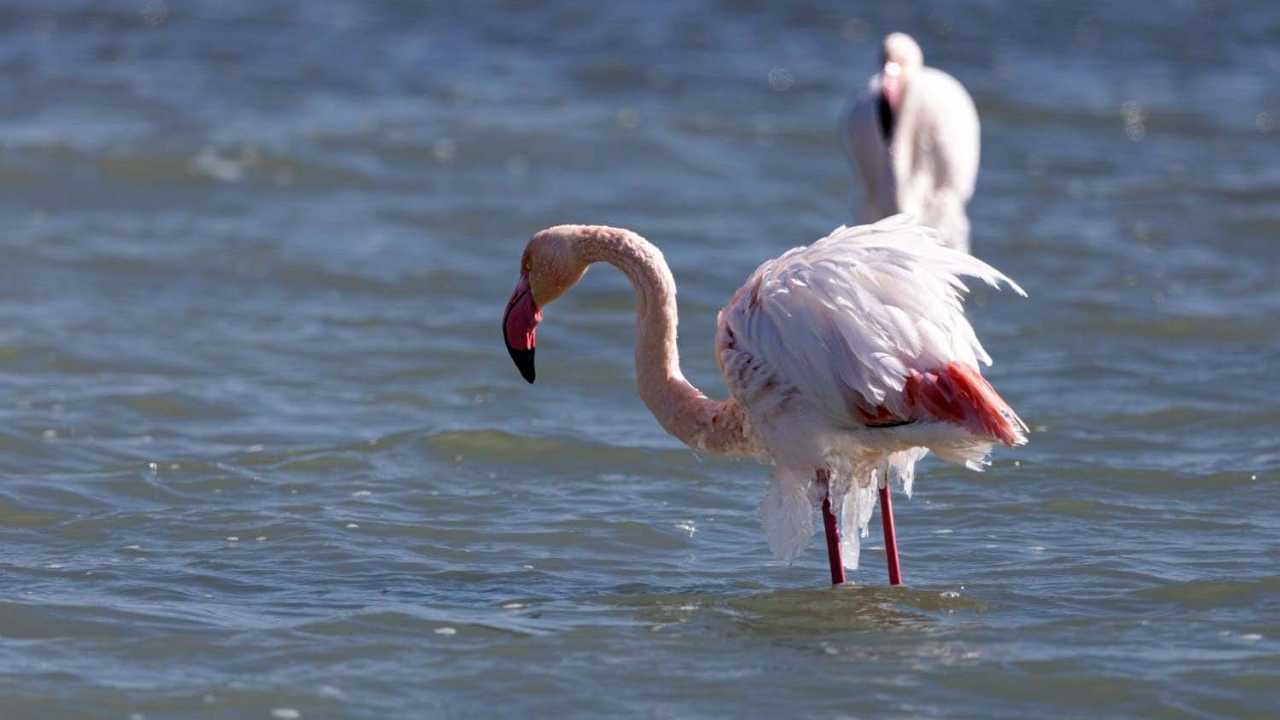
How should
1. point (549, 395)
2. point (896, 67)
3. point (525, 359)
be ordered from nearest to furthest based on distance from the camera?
point (525, 359) → point (549, 395) → point (896, 67)

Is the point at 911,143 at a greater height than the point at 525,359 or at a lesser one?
greater

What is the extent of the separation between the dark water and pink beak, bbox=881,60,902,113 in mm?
1428

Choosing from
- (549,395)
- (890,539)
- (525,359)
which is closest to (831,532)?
(890,539)

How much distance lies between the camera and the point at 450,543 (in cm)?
677

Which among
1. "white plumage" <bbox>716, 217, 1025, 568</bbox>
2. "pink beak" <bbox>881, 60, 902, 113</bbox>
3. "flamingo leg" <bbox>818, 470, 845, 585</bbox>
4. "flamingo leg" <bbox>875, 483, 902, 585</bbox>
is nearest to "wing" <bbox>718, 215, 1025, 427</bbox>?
"white plumage" <bbox>716, 217, 1025, 568</bbox>

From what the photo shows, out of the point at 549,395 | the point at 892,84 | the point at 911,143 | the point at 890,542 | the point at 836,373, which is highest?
the point at 892,84

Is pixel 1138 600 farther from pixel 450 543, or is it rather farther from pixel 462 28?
pixel 462 28

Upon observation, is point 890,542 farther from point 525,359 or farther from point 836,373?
point 525,359

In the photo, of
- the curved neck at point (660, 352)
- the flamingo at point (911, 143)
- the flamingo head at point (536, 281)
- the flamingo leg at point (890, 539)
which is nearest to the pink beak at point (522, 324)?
the flamingo head at point (536, 281)

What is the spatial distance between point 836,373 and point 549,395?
3.53m

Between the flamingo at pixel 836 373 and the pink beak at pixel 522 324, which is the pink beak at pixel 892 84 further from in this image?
the pink beak at pixel 522 324

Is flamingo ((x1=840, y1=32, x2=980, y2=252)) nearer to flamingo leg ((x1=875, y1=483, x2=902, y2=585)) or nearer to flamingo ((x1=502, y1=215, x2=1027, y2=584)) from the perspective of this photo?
flamingo ((x1=502, y1=215, x2=1027, y2=584))

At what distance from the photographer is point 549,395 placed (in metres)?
9.04

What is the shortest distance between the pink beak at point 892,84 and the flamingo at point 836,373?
2977 millimetres
